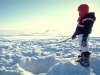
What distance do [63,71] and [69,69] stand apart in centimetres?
16

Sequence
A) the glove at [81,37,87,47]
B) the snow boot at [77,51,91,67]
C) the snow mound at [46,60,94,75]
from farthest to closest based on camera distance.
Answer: the snow boot at [77,51,91,67] < the glove at [81,37,87,47] < the snow mound at [46,60,94,75]

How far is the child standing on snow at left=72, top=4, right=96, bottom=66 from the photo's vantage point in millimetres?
3772

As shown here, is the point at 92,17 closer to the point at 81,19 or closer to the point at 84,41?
the point at 81,19

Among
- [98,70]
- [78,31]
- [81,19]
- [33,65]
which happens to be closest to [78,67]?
[98,70]

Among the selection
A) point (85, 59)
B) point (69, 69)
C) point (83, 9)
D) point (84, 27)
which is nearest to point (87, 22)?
point (84, 27)

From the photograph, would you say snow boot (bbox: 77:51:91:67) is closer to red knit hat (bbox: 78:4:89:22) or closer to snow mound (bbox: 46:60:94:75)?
snow mound (bbox: 46:60:94:75)

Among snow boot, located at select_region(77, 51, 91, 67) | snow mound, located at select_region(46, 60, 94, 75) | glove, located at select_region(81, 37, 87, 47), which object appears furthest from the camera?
snow boot, located at select_region(77, 51, 91, 67)

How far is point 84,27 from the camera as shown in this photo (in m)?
3.81

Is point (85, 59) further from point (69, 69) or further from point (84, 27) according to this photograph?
point (84, 27)

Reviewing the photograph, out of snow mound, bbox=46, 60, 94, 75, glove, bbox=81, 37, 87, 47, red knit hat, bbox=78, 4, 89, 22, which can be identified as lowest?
Result: snow mound, bbox=46, 60, 94, 75

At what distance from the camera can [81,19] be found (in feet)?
12.9

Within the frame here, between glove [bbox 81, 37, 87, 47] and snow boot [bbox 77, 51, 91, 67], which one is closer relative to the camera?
glove [bbox 81, 37, 87, 47]

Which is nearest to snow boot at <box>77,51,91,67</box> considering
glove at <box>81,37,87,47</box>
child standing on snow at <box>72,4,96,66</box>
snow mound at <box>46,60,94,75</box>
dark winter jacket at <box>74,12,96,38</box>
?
child standing on snow at <box>72,4,96,66</box>

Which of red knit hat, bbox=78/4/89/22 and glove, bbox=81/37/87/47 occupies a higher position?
red knit hat, bbox=78/4/89/22
